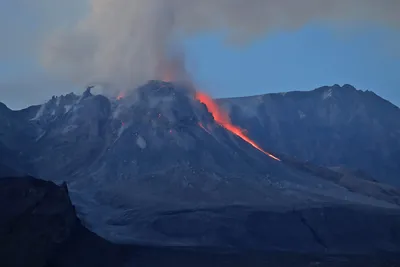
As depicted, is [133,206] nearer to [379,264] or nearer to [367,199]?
[367,199]

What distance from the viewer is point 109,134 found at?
195 m

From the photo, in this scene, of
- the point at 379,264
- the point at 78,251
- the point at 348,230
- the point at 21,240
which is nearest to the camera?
the point at 21,240

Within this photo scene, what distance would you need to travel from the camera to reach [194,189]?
166250 millimetres

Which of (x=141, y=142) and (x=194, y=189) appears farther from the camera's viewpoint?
(x=141, y=142)

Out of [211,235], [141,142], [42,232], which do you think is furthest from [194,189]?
[42,232]

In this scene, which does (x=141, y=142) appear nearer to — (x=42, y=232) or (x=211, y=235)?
(x=211, y=235)

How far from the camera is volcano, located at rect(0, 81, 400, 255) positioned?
146500 mm

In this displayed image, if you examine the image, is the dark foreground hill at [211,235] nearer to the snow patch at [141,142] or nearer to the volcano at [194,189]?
the volcano at [194,189]

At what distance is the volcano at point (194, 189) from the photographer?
481 ft

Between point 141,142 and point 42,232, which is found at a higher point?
point 141,142

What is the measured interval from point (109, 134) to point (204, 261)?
8869 cm

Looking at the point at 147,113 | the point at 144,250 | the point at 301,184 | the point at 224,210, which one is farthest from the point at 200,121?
the point at 144,250

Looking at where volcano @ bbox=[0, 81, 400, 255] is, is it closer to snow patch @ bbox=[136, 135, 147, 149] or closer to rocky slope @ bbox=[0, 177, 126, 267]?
snow patch @ bbox=[136, 135, 147, 149]

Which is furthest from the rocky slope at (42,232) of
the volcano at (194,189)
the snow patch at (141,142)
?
the snow patch at (141,142)
